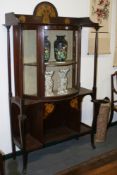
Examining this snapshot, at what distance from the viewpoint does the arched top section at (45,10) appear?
104 inches

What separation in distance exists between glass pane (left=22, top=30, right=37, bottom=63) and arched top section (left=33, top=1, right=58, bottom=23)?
31 cm

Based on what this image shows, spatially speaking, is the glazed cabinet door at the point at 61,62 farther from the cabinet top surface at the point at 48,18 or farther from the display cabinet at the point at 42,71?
the cabinet top surface at the point at 48,18

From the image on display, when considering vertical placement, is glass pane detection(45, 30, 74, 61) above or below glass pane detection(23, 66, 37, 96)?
above

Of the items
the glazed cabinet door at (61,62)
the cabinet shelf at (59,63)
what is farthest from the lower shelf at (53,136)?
the cabinet shelf at (59,63)

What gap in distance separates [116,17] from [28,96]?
5.54 ft

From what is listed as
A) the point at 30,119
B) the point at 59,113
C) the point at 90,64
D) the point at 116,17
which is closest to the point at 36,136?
the point at 30,119

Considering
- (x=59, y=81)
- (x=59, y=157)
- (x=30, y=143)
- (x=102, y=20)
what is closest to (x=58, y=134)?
(x=59, y=157)

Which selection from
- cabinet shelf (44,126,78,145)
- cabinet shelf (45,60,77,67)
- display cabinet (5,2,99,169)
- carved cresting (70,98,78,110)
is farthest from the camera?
carved cresting (70,98,78,110)

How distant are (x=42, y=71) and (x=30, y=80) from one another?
168mm

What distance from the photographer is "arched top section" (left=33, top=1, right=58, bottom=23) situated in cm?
265

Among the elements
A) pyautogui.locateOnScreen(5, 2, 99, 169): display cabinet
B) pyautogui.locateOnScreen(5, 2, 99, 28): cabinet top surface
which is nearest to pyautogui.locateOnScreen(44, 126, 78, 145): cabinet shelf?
pyautogui.locateOnScreen(5, 2, 99, 169): display cabinet

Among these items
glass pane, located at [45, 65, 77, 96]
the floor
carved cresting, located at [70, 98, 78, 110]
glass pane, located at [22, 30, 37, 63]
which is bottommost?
the floor

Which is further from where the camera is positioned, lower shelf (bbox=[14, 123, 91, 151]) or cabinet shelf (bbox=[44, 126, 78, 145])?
cabinet shelf (bbox=[44, 126, 78, 145])

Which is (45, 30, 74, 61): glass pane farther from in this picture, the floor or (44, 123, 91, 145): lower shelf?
the floor
